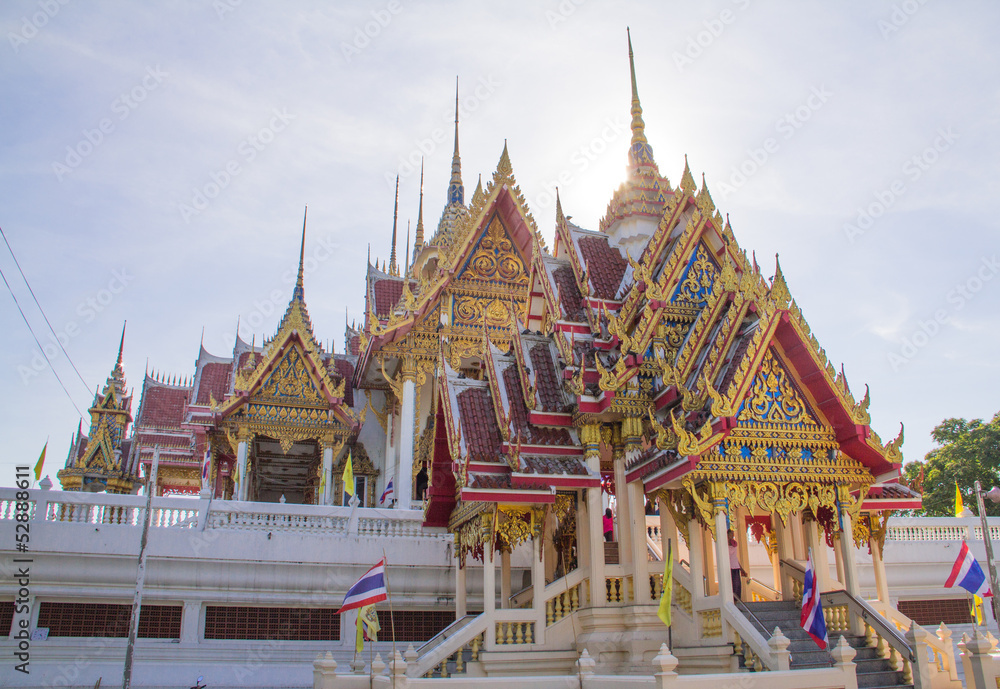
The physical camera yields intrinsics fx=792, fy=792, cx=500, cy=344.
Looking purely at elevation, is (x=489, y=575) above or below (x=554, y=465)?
below

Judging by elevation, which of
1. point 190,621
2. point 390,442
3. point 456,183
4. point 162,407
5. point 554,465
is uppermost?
point 456,183

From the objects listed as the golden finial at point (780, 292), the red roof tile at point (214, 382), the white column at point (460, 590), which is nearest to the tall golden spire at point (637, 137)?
the golden finial at point (780, 292)

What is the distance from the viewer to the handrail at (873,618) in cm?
874

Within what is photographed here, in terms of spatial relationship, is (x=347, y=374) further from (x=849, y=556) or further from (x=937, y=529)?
(x=849, y=556)

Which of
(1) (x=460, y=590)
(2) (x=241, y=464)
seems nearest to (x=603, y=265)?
(1) (x=460, y=590)

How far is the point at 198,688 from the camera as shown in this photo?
454 inches

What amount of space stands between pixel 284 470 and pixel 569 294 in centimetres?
1900

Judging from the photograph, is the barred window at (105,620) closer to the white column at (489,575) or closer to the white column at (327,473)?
the white column at (489,575)

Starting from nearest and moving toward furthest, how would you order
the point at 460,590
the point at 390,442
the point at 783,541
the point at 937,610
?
1. the point at 783,541
2. the point at 460,590
3. the point at 937,610
4. the point at 390,442

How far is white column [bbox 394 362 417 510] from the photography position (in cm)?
1927

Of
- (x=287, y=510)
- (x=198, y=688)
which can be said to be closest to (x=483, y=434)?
(x=287, y=510)

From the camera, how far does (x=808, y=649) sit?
29.3 feet

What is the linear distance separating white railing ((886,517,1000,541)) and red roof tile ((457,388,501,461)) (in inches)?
367

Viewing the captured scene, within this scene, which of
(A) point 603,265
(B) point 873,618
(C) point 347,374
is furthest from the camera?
(C) point 347,374
